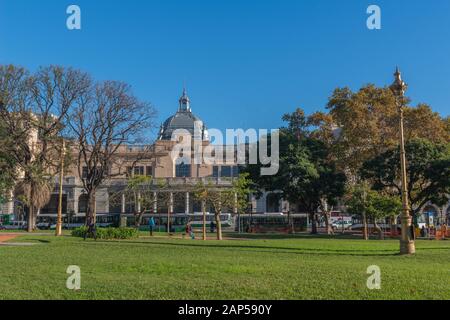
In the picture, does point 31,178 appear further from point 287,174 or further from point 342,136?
point 342,136

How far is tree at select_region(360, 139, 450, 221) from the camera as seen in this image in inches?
1485

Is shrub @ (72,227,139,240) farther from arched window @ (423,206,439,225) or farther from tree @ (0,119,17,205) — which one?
arched window @ (423,206,439,225)

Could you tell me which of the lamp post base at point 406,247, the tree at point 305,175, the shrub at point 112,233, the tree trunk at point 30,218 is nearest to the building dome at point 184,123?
the tree at point 305,175

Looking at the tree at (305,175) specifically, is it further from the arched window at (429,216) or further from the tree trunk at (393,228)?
the arched window at (429,216)

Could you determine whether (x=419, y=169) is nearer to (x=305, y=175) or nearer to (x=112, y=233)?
(x=305, y=175)

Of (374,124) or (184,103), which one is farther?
(184,103)

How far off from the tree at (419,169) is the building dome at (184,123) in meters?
Result: 59.4

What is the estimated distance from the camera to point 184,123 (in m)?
106

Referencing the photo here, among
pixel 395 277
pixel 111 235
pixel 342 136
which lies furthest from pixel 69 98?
pixel 395 277

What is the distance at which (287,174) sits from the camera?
4572 cm

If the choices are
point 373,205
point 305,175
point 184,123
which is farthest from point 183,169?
point 373,205

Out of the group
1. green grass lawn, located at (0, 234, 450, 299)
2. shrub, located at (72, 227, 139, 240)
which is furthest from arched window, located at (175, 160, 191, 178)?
green grass lawn, located at (0, 234, 450, 299)

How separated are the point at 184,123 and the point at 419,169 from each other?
72.6 m

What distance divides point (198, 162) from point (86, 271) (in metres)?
79.6
